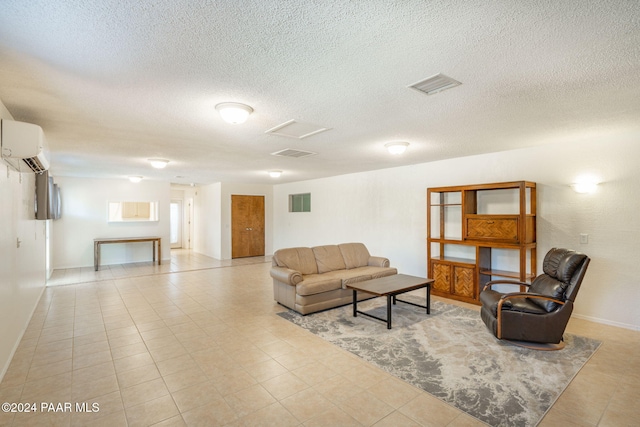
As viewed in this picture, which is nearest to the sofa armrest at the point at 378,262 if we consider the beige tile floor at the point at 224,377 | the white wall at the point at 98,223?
the beige tile floor at the point at 224,377

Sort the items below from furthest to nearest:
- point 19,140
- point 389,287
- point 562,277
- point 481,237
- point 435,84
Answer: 1. point 481,237
2. point 389,287
3. point 562,277
4. point 19,140
5. point 435,84

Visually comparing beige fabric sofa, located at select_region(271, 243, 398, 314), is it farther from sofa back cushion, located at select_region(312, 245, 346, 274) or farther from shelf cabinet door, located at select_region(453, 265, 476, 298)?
shelf cabinet door, located at select_region(453, 265, 476, 298)

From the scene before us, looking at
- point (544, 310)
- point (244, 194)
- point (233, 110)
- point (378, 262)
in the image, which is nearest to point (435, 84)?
point (233, 110)

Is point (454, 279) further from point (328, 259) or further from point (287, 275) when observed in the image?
point (287, 275)

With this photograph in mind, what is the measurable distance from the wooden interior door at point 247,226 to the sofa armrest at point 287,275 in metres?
5.33

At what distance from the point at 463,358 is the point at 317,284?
1935 mm

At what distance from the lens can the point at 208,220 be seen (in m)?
10.2

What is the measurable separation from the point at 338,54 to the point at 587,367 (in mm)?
3412

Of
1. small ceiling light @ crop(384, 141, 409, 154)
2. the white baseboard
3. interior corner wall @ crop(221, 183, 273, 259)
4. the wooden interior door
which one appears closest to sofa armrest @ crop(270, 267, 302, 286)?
small ceiling light @ crop(384, 141, 409, 154)

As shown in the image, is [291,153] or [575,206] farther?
[291,153]

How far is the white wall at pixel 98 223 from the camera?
7.86 m

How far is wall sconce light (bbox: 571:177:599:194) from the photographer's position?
3.96m

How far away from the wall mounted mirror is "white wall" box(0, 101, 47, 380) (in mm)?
4208

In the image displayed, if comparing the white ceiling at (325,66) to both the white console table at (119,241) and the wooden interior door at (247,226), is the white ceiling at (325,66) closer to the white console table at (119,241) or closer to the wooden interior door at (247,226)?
the white console table at (119,241)
